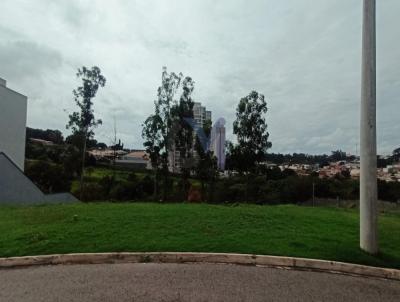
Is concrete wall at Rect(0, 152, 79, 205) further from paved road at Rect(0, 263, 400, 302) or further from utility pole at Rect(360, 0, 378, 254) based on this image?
utility pole at Rect(360, 0, 378, 254)

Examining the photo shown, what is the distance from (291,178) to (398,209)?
1363 centimetres

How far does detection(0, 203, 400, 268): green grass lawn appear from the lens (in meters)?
7.70

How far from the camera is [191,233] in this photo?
880 cm

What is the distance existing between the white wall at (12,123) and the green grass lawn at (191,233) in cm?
2617

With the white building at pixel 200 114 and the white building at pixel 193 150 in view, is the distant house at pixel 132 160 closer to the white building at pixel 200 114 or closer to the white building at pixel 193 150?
the white building at pixel 193 150

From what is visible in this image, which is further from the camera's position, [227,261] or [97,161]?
[97,161]

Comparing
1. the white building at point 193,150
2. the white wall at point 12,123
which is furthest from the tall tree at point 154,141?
the white wall at point 12,123

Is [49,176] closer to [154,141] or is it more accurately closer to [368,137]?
[154,141]

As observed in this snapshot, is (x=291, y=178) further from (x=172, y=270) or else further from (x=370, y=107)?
(x=172, y=270)

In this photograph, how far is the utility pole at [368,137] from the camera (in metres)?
7.95

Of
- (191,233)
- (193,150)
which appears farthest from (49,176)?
(191,233)

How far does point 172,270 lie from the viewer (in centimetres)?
652

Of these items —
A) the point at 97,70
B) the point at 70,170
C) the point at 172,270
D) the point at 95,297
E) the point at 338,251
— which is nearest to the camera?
the point at 95,297

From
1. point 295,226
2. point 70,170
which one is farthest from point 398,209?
point 70,170
